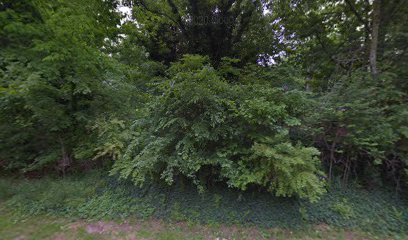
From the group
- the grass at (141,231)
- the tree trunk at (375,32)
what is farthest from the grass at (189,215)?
the tree trunk at (375,32)

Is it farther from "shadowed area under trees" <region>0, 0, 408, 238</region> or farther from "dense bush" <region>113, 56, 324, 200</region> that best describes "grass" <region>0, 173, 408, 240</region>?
"dense bush" <region>113, 56, 324, 200</region>

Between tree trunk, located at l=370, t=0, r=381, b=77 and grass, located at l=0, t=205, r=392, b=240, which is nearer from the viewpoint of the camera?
grass, located at l=0, t=205, r=392, b=240

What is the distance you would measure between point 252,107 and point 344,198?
2544 mm

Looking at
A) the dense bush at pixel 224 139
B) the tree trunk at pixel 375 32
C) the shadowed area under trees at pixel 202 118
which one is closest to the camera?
the dense bush at pixel 224 139

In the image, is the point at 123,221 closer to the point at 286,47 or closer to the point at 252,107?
the point at 252,107

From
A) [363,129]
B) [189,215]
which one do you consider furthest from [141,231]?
[363,129]

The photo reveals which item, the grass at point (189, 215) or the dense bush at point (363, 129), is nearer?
the grass at point (189, 215)

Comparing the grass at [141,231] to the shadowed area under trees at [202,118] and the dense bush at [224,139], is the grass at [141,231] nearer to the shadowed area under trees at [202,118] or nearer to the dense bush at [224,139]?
the shadowed area under trees at [202,118]

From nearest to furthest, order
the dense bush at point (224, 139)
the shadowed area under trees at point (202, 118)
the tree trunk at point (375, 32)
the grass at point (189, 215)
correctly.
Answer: the dense bush at point (224, 139) < the grass at point (189, 215) < the shadowed area under trees at point (202, 118) < the tree trunk at point (375, 32)

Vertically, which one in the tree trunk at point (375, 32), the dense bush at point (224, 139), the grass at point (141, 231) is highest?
the tree trunk at point (375, 32)

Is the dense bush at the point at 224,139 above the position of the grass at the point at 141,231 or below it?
above

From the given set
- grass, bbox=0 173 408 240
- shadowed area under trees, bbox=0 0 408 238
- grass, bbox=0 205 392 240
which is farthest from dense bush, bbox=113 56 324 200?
grass, bbox=0 205 392 240

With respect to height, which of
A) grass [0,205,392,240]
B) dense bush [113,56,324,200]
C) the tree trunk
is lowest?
grass [0,205,392,240]

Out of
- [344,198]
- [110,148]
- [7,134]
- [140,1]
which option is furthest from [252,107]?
[140,1]
